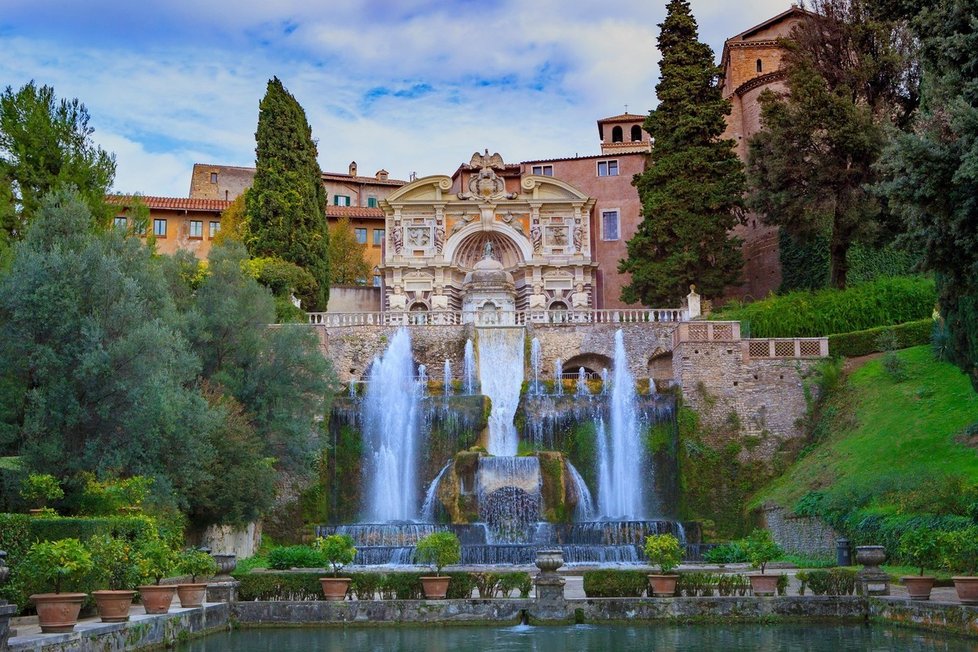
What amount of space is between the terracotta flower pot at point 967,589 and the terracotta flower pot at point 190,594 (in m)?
10.8

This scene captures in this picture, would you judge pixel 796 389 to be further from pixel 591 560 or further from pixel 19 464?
pixel 19 464

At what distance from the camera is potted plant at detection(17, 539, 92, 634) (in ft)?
39.8

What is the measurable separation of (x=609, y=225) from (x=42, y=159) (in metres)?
30.3

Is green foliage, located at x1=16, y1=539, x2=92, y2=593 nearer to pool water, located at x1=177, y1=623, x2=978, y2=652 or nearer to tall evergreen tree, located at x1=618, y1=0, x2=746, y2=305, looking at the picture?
pool water, located at x1=177, y1=623, x2=978, y2=652

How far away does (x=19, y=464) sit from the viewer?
17.6m

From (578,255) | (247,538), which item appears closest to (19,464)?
(247,538)

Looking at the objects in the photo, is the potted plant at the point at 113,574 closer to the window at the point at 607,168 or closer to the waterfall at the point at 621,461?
the waterfall at the point at 621,461

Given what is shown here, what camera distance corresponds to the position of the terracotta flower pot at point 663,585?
53.4 feet

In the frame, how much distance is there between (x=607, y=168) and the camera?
51406 mm

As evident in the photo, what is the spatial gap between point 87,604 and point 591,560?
1140cm

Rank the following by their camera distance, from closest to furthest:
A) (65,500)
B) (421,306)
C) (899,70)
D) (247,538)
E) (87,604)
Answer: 1. (87,604)
2. (65,500)
3. (247,538)
4. (899,70)
5. (421,306)

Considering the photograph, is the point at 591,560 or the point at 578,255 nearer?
the point at 591,560

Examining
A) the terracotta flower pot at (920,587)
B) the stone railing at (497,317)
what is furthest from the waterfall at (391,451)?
the terracotta flower pot at (920,587)

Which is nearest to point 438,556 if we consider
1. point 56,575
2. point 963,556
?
point 56,575
